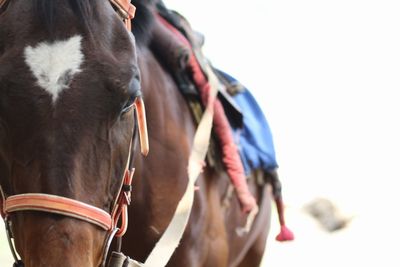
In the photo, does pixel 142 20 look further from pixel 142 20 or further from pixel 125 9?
pixel 125 9

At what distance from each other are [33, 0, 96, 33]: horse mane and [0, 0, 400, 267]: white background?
194 inches

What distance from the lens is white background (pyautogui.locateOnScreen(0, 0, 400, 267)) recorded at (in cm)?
791

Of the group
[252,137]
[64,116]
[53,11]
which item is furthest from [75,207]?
[252,137]

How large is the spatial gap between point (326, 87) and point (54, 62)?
7.93 meters

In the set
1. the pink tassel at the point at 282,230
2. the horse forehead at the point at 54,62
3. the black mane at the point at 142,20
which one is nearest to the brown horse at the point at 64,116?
the horse forehead at the point at 54,62

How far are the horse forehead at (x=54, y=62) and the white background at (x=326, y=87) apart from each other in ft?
16.4

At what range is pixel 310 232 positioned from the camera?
628cm

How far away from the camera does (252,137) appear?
11.6 ft

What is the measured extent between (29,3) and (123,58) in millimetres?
284

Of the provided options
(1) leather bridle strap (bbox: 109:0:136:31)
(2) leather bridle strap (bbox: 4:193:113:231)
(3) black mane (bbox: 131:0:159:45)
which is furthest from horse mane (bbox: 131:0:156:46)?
(2) leather bridle strap (bbox: 4:193:113:231)

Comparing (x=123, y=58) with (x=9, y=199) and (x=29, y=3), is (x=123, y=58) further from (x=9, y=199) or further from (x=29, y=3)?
(x=9, y=199)

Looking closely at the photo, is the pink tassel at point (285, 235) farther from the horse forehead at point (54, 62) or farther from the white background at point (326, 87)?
the white background at point (326, 87)

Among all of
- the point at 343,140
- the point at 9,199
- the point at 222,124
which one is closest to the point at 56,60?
the point at 9,199

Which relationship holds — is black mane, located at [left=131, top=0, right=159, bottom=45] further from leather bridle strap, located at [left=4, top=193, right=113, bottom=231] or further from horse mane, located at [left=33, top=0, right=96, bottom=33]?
leather bridle strap, located at [left=4, top=193, right=113, bottom=231]
